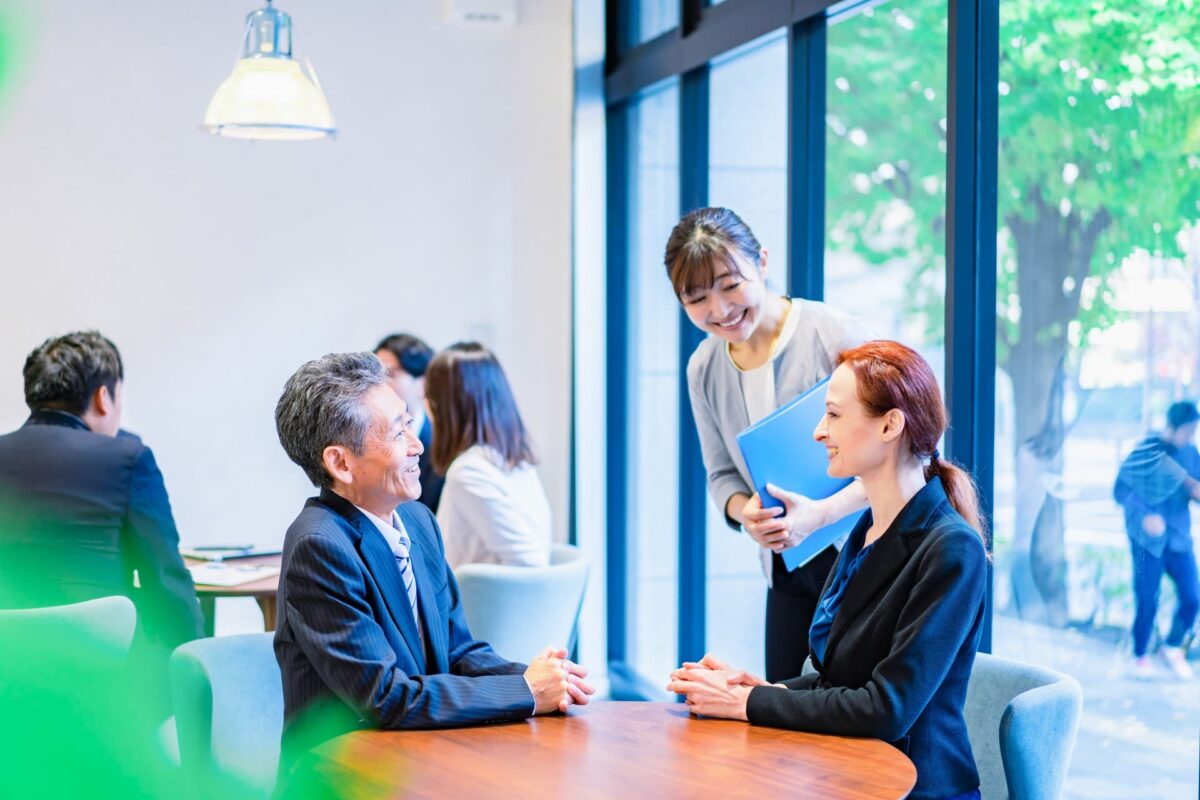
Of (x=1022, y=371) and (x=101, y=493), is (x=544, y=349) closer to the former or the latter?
(x=101, y=493)

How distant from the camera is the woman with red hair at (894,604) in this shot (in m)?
1.88

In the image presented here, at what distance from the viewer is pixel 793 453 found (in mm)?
2562

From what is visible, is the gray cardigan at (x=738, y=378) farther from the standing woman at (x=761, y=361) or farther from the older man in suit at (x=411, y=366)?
→ the older man in suit at (x=411, y=366)

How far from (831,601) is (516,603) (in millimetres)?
1391

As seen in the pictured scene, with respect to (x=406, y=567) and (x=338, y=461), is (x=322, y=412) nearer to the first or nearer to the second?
(x=338, y=461)

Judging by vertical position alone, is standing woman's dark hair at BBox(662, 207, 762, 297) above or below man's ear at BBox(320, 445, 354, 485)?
above

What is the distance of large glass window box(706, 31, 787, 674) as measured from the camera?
4152mm

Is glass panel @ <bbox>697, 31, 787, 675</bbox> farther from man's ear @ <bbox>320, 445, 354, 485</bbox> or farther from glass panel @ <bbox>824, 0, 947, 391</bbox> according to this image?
man's ear @ <bbox>320, 445, 354, 485</bbox>

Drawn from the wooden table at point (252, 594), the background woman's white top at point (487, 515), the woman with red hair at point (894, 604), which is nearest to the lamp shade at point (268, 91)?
the background woman's white top at point (487, 515)

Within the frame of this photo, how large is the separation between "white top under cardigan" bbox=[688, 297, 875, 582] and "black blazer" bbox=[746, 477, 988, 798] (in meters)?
0.81

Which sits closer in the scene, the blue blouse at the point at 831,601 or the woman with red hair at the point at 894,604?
the woman with red hair at the point at 894,604

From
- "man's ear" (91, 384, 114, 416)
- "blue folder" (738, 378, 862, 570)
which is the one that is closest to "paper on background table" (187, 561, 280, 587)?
"man's ear" (91, 384, 114, 416)

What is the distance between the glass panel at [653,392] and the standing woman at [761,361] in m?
1.97

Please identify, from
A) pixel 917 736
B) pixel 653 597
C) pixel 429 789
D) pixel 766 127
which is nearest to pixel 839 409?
pixel 917 736
